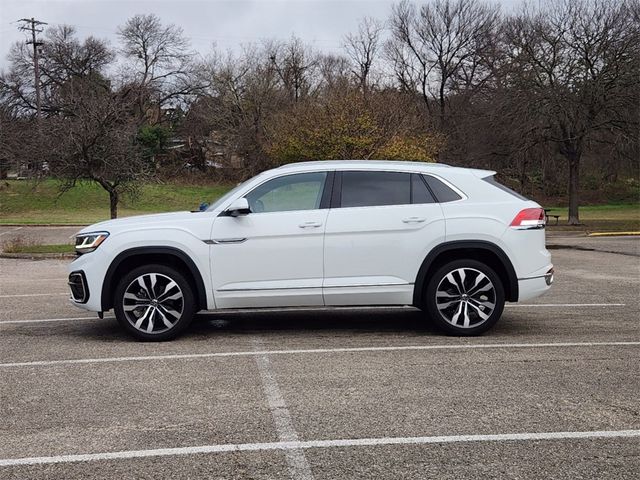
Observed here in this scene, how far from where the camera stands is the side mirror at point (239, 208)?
7.00 m

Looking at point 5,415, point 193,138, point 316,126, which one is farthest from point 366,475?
point 193,138

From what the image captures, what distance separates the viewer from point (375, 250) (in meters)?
7.08

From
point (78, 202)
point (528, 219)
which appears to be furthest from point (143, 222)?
point (78, 202)

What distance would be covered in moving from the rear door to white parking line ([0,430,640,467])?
2916 millimetres

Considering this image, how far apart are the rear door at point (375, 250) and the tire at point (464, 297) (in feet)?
0.85

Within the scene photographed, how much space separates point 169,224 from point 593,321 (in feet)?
16.3

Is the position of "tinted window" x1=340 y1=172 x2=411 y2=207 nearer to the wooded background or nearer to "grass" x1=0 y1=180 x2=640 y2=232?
the wooded background

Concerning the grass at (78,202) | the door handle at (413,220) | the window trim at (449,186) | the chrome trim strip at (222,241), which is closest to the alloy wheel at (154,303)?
the chrome trim strip at (222,241)

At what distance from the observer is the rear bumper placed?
283 inches

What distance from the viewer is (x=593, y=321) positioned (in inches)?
319

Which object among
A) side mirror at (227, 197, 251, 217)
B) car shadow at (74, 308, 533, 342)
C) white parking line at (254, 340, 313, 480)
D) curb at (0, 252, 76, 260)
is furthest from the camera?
curb at (0, 252, 76, 260)

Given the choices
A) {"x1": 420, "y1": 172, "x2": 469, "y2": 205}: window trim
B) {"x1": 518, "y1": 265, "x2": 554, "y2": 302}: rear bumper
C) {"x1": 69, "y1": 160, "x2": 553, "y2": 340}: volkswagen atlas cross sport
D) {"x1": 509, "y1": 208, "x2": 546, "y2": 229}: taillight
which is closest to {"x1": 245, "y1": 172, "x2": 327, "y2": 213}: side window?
{"x1": 69, "y1": 160, "x2": 553, "y2": 340}: volkswagen atlas cross sport

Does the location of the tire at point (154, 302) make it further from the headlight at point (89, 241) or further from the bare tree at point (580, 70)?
the bare tree at point (580, 70)

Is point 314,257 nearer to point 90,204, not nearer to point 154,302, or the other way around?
point 154,302
